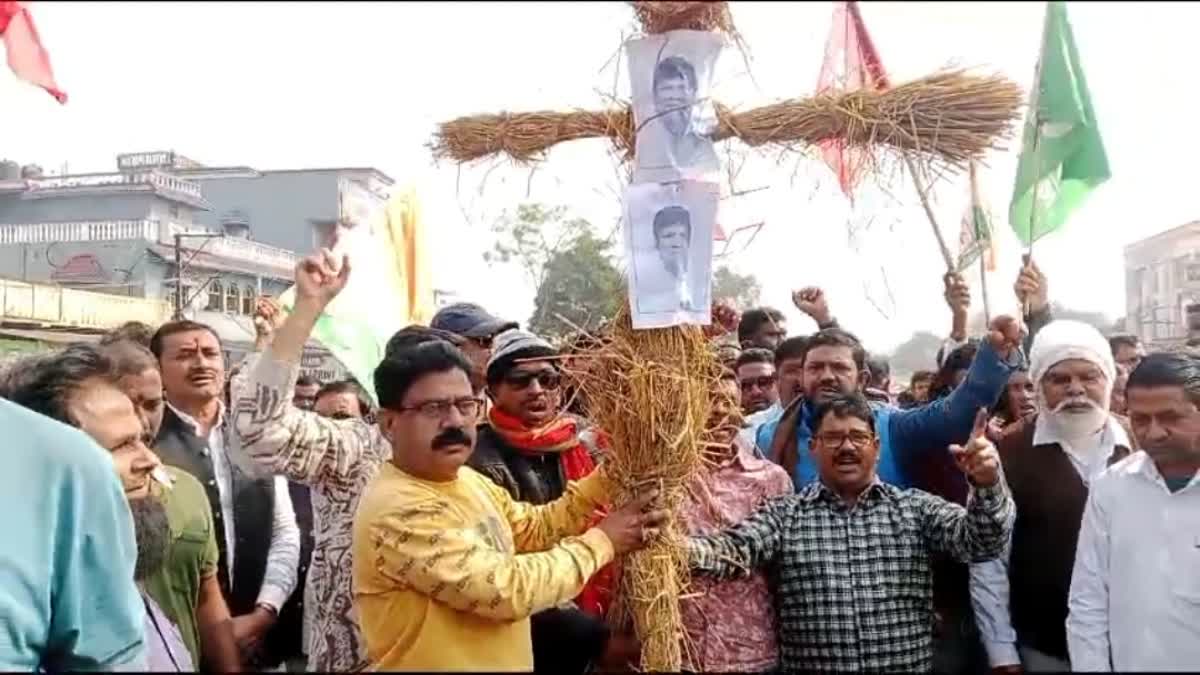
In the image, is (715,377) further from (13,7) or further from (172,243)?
(172,243)

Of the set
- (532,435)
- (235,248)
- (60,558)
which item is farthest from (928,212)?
(235,248)

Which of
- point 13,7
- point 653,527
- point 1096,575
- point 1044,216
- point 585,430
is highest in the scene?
point 13,7

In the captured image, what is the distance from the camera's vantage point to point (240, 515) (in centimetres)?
395

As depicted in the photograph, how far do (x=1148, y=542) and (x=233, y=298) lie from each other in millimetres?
23099

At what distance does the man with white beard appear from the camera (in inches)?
137

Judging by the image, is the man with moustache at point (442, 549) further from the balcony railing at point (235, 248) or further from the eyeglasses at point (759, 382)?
the balcony railing at point (235, 248)

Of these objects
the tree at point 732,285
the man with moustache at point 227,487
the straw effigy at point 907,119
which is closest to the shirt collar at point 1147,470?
the straw effigy at point 907,119

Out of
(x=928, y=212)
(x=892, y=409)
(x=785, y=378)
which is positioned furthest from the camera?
(x=785, y=378)

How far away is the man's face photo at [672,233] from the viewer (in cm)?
306

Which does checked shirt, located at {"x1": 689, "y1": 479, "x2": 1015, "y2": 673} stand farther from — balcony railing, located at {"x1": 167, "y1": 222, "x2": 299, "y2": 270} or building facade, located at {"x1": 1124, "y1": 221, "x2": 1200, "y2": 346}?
balcony railing, located at {"x1": 167, "y1": 222, "x2": 299, "y2": 270}

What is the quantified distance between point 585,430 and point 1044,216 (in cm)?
197

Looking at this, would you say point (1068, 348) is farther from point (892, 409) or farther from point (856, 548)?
point (856, 548)

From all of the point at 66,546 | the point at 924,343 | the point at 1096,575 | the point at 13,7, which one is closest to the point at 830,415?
the point at 1096,575

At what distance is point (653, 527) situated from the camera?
9.10ft
